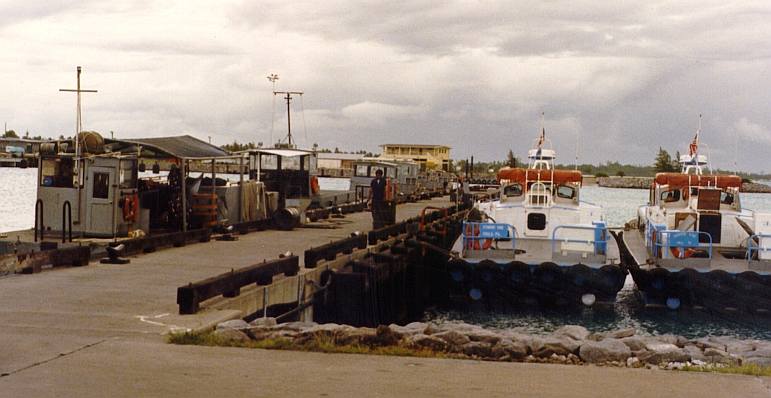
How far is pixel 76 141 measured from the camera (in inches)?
860

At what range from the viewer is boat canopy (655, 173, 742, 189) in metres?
29.8

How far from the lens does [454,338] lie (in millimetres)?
10852

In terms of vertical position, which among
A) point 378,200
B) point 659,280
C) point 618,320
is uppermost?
point 378,200

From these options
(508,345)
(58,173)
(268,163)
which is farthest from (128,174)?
(508,345)

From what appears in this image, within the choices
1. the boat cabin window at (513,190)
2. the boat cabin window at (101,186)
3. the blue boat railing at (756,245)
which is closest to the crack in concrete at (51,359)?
the boat cabin window at (101,186)

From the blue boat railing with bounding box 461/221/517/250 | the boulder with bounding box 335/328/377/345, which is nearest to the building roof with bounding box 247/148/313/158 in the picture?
the blue boat railing with bounding box 461/221/517/250

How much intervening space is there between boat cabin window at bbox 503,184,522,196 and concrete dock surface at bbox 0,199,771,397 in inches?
712

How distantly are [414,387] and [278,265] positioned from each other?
799cm

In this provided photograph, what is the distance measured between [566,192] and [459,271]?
231 inches

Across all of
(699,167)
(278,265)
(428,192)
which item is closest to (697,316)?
(699,167)

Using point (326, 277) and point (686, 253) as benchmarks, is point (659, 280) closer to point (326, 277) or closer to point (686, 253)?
point (686, 253)

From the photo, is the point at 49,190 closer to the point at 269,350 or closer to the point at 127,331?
the point at 127,331

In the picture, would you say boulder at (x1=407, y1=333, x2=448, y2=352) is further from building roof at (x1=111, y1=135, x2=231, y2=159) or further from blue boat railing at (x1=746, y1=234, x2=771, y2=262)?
blue boat railing at (x1=746, y1=234, x2=771, y2=262)

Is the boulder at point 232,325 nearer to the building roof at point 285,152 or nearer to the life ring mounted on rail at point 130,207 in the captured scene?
the life ring mounted on rail at point 130,207
